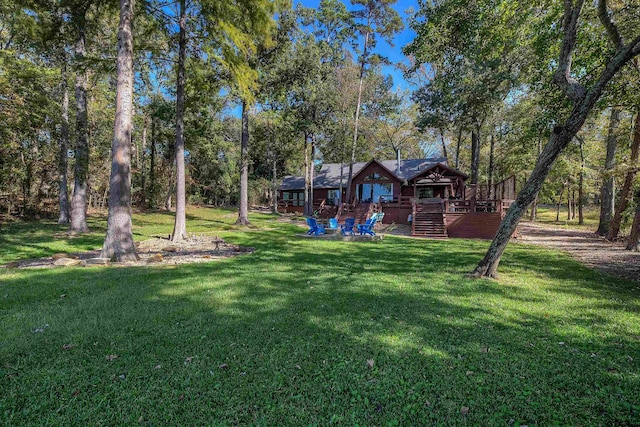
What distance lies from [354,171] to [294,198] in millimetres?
8757

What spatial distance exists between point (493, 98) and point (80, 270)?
22.0m

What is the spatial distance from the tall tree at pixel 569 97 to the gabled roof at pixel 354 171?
17999 mm

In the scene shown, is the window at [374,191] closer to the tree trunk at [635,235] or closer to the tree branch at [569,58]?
the tree trunk at [635,235]

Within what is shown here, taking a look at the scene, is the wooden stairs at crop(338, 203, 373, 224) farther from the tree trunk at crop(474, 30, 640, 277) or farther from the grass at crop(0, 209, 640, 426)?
the grass at crop(0, 209, 640, 426)

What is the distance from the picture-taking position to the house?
54.1 feet

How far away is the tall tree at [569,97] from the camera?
5352 mm

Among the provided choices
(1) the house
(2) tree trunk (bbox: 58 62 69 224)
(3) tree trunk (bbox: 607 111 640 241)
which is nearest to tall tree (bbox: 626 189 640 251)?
(3) tree trunk (bbox: 607 111 640 241)

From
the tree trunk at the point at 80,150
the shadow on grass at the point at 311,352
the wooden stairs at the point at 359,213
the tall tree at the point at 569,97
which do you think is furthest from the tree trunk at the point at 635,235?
the tree trunk at the point at 80,150

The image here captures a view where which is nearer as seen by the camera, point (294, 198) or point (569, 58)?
point (569, 58)

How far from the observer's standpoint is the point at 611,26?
20.2 feet

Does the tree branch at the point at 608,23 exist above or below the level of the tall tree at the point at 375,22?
below

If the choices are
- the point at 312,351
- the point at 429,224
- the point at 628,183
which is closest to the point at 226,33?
the point at 312,351

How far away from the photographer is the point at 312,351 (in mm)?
3172

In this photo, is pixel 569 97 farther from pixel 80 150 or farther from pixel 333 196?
pixel 333 196
